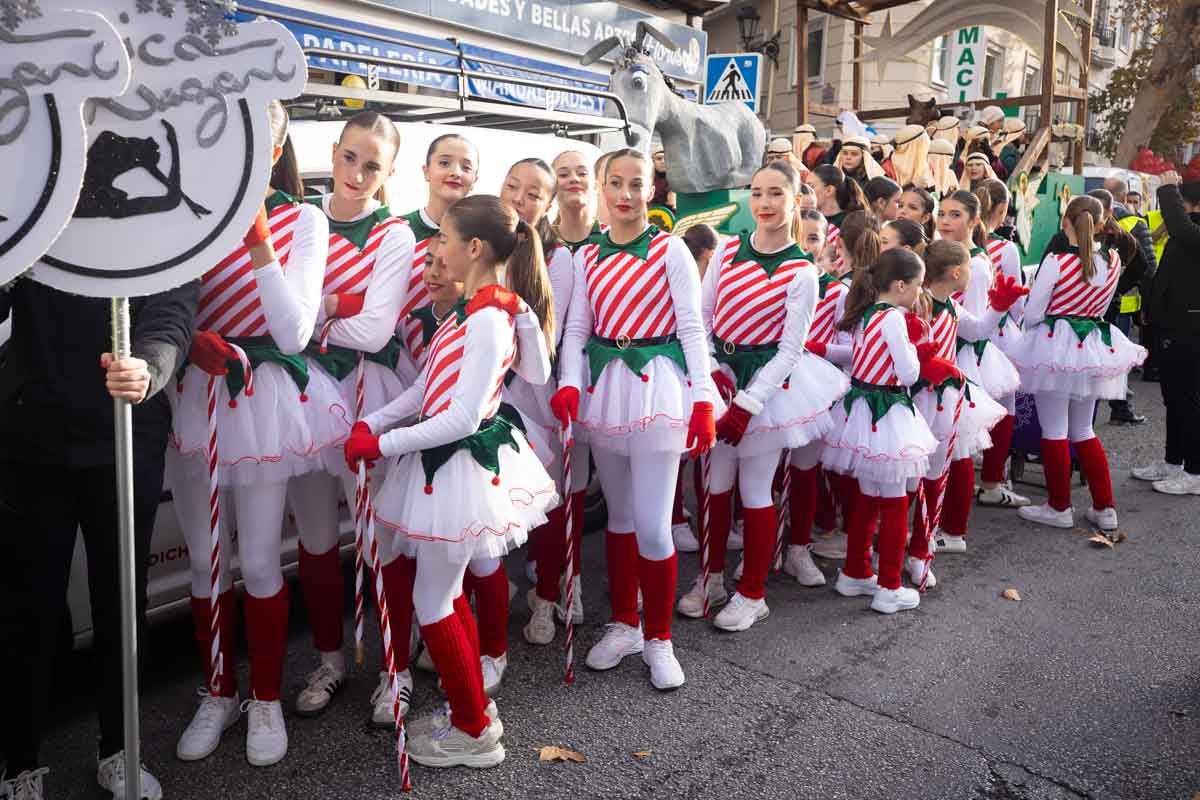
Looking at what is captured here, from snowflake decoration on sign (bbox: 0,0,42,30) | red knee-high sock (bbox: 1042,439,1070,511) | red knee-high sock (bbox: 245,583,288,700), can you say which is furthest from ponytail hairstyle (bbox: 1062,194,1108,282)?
snowflake decoration on sign (bbox: 0,0,42,30)

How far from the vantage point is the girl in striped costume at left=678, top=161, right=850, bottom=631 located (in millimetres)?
4000

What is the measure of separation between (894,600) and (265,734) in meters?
2.81

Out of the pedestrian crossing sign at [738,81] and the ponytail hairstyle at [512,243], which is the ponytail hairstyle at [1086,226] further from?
the pedestrian crossing sign at [738,81]

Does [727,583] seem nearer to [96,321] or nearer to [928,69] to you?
[96,321]

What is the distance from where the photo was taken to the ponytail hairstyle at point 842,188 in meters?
6.24

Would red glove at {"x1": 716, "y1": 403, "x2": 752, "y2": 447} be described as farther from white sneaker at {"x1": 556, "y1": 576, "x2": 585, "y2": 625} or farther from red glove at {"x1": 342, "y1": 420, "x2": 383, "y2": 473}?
red glove at {"x1": 342, "y1": 420, "x2": 383, "y2": 473}

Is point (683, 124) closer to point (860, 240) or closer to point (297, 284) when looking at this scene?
point (860, 240)

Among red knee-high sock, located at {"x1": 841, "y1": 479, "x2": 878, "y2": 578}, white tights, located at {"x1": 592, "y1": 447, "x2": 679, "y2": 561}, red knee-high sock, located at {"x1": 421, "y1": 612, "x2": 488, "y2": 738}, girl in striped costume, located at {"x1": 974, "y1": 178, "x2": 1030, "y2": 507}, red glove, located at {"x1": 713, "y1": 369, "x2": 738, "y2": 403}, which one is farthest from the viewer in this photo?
girl in striped costume, located at {"x1": 974, "y1": 178, "x2": 1030, "y2": 507}

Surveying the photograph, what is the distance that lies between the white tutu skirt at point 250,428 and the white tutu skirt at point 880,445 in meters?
2.44

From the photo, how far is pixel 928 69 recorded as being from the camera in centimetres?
2492

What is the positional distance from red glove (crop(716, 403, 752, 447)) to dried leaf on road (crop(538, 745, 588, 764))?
140 centimetres

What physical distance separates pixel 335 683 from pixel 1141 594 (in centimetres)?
384

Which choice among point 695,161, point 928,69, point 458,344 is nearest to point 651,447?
point 458,344

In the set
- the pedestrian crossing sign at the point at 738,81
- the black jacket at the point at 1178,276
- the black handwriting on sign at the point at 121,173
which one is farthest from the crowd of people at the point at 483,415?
the pedestrian crossing sign at the point at 738,81
